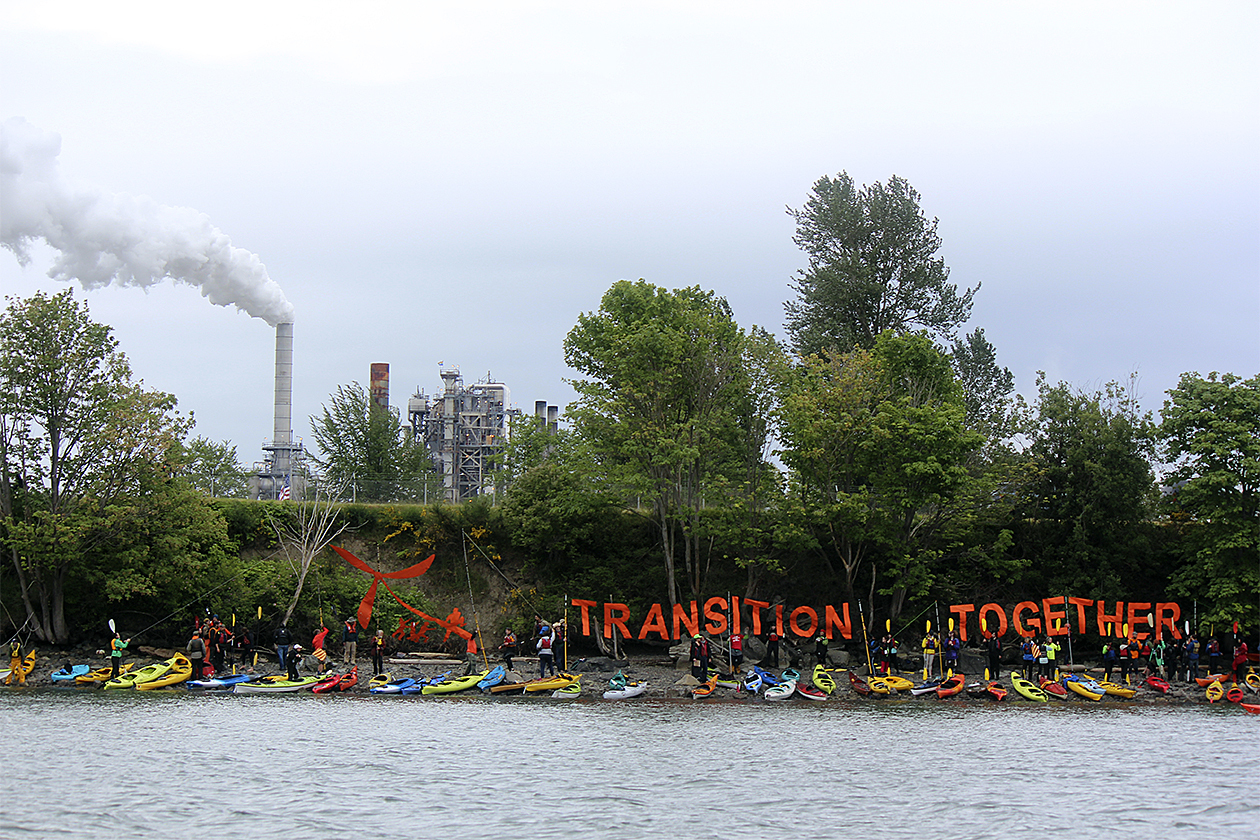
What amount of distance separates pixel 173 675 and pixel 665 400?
20.2 meters

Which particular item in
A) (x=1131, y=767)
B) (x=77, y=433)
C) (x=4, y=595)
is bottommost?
(x=1131, y=767)

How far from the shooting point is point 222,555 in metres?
43.2

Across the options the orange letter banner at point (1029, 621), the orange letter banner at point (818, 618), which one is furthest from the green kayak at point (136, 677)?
the orange letter banner at point (1029, 621)

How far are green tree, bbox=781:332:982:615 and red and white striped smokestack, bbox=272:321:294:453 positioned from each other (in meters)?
31.7

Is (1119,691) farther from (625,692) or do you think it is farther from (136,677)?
(136,677)

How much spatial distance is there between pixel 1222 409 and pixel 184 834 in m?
38.8

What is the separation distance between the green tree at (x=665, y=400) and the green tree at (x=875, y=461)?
2999mm

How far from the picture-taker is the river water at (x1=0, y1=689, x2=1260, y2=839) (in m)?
19.1

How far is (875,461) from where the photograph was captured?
44.8m

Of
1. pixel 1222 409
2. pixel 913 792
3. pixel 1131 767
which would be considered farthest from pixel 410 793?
pixel 1222 409

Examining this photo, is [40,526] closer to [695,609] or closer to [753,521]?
[695,609]

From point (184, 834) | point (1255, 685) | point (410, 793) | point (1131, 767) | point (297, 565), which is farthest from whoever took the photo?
point (297, 565)

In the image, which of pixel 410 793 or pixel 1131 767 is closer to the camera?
pixel 410 793

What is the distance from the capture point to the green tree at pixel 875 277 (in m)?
54.9
